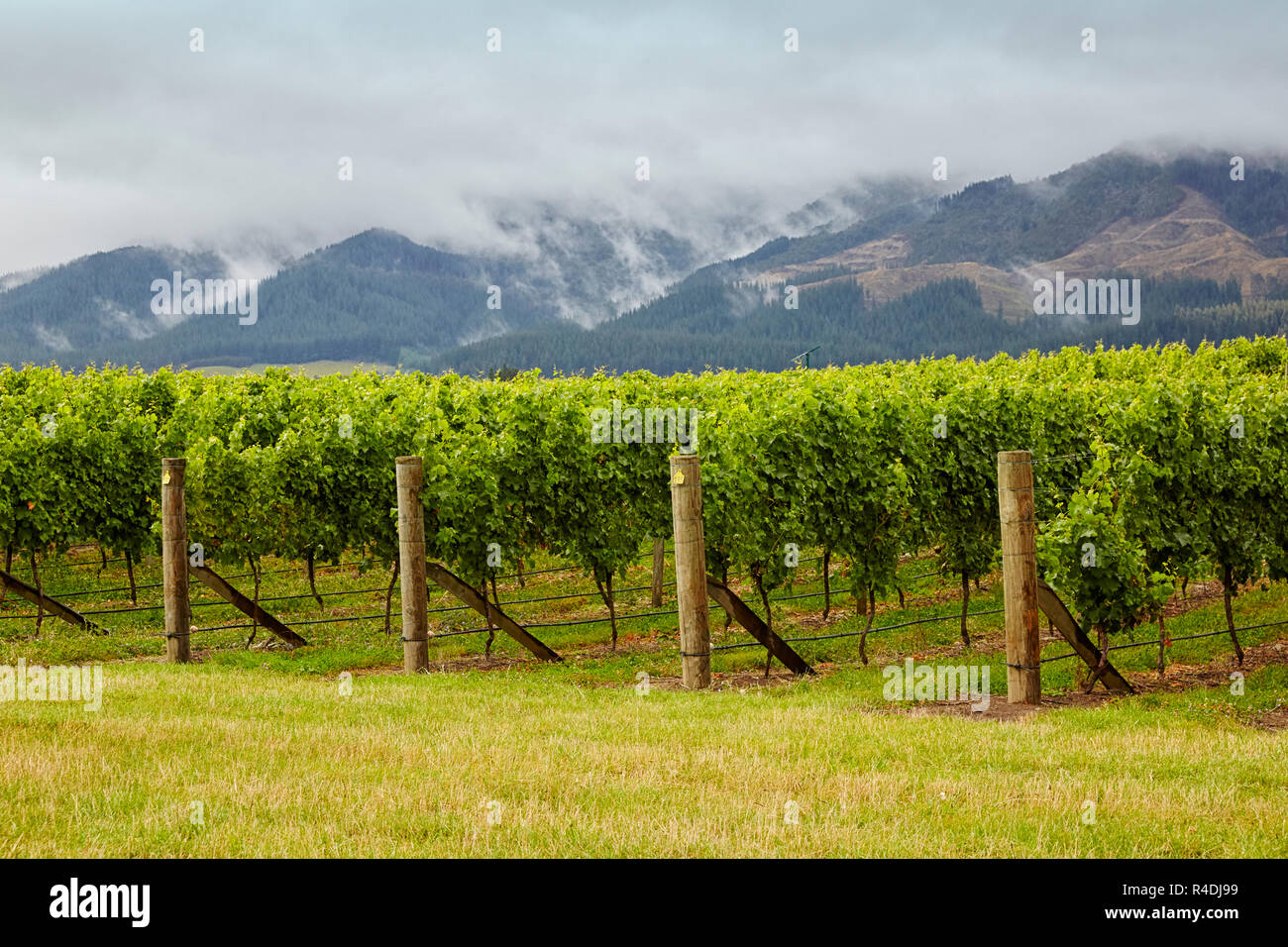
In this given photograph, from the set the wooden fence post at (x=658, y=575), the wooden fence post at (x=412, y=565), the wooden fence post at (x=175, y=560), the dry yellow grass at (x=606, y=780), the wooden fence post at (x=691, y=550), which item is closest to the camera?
the dry yellow grass at (x=606, y=780)

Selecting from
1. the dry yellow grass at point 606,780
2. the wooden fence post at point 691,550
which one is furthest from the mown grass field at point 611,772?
the wooden fence post at point 691,550

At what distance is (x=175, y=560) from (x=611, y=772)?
28.5 feet

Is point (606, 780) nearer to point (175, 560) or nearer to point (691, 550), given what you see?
point (691, 550)

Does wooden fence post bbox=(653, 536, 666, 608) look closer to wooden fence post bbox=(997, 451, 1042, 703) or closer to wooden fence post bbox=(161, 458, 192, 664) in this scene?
wooden fence post bbox=(161, 458, 192, 664)

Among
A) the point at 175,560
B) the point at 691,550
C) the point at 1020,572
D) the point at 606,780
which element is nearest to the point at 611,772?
the point at 606,780

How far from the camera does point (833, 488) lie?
17562 millimetres

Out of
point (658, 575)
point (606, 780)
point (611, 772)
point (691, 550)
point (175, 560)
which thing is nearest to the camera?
point (606, 780)

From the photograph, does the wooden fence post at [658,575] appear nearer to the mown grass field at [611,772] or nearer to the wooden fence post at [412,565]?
the mown grass field at [611,772]

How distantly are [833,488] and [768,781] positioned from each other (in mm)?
10282

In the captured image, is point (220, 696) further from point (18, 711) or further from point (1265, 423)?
point (1265, 423)

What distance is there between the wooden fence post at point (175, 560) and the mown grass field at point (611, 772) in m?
0.81

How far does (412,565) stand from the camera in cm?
1381

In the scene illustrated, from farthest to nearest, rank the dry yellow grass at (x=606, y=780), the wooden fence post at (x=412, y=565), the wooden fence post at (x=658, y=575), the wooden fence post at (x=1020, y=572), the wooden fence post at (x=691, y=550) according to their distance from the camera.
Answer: the wooden fence post at (x=658, y=575)
the wooden fence post at (x=412, y=565)
the wooden fence post at (x=691, y=550)
the wooden fence post at (x=1020, y=572)
the dry yellow grass at (x=606, y=780)

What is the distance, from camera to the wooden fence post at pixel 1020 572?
1166 cm
